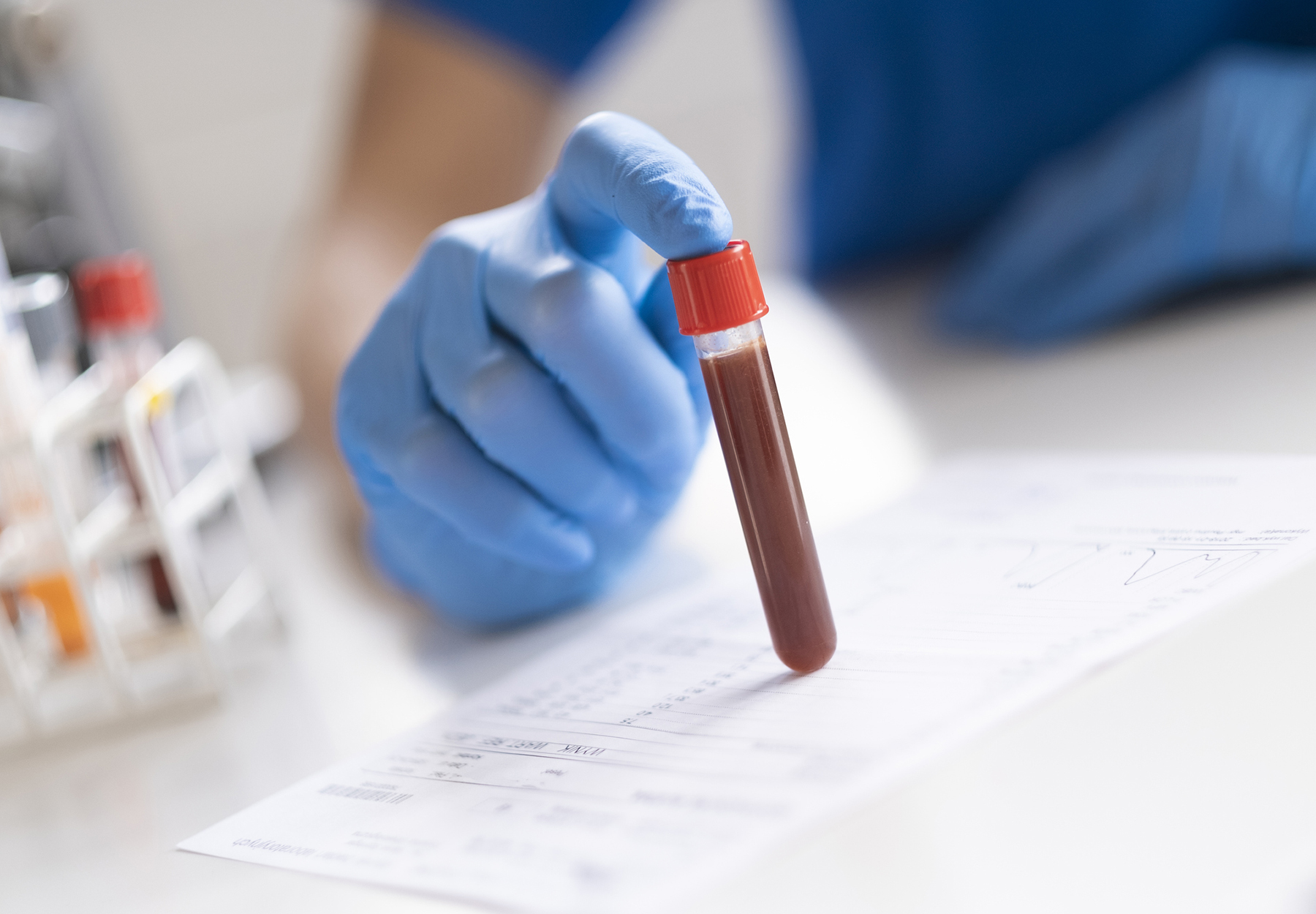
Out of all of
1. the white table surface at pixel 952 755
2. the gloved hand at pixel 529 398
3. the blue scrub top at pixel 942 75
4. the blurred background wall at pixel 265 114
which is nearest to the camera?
the white table surface at pixel 952 755

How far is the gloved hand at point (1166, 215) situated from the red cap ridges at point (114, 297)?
74 cm

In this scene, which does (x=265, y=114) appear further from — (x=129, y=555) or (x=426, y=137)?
(x=129, y=555)

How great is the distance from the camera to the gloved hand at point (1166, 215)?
834 millimetres

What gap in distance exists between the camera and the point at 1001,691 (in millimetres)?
414

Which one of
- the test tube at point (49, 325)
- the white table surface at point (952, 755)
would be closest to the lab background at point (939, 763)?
the white table surface at point (952, 755)

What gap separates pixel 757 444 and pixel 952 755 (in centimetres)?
15

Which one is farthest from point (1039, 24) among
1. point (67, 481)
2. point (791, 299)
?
point (67, 481)

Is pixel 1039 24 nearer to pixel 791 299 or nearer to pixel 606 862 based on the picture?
pixel 791 299

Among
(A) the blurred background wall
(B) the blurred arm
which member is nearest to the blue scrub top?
(B) the blurred arm

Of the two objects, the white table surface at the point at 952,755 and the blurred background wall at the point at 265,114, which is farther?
the blurred background wall at the point at 265,114

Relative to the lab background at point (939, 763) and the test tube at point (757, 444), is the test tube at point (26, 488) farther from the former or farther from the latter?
the test tube at point (757, 444)

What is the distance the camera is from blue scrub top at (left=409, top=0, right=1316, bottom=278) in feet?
3.73

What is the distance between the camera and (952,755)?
1.27 ft

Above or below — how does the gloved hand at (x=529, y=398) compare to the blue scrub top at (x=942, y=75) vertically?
below
